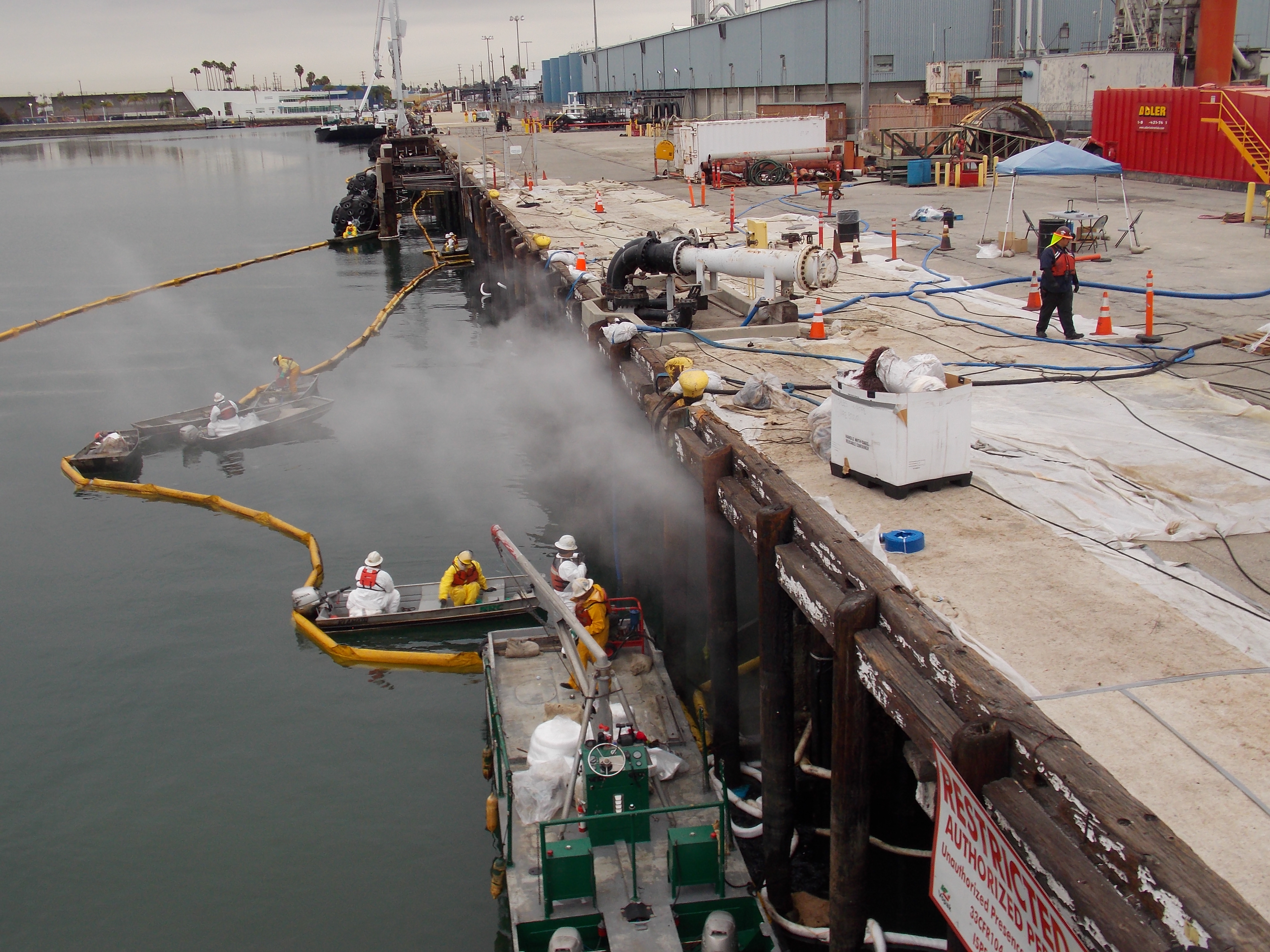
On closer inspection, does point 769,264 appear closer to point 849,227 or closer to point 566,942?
point 849,227

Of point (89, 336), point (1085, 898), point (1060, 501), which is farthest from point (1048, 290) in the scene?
point (89, 336)

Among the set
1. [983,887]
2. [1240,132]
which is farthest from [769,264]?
[1240,132]

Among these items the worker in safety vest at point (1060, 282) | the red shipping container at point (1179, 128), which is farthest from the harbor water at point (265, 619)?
the red shipping container at point (1179, 128)

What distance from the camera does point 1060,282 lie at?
46.5 feet

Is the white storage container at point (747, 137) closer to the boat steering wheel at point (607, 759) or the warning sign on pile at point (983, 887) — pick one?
the boat steering wheel at point (607, 759)

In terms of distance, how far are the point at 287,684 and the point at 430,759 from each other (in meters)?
3.03

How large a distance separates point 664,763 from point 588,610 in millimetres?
2168

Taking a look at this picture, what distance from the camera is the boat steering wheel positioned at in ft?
28.8

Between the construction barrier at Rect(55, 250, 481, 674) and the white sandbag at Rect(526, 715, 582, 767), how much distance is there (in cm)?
540

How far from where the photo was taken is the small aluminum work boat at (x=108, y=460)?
2258 centimetres

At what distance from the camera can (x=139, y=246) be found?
59344 millimetres

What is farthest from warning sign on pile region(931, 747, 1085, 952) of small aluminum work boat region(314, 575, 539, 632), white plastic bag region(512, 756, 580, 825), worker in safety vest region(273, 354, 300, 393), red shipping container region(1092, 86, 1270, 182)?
red shipping container region(1092, 86, 1270, 182)

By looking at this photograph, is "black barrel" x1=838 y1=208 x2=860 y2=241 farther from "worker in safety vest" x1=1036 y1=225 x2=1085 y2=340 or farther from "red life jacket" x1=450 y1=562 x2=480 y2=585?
"red life jacket" x1=450 y1=562 x2=480 y2=585

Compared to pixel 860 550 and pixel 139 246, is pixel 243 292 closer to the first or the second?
pixel 139 246
